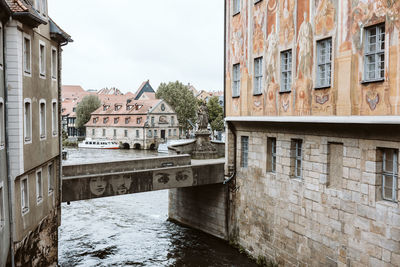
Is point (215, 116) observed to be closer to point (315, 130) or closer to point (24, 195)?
point (315, 130)

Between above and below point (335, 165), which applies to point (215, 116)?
above

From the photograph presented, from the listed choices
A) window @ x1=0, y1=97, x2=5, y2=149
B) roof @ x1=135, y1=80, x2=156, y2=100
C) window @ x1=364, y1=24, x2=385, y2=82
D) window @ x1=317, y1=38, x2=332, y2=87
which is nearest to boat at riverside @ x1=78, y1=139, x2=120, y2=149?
roof @ x1=135, y1=80, x2=156, y2=100

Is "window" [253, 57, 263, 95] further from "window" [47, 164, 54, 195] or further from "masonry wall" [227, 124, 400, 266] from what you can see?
"window" [47, 164, 54, 195]

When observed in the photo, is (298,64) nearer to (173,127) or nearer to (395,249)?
(395,249)

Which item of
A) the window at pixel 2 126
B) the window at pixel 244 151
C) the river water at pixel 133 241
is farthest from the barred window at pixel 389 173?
the window at pixel 2 126

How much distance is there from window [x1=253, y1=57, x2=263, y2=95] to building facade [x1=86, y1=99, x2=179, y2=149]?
53.9 metres

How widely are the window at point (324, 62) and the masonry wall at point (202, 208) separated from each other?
7572mm

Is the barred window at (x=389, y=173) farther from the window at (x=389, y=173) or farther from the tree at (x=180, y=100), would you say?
the tree at (x=180, y=100)

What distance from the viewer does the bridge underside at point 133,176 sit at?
1599 cm

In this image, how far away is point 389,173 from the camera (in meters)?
10.9

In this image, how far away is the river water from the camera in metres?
17.4

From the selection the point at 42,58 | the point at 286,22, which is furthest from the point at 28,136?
the point at 286,22

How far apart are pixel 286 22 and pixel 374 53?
158 inches

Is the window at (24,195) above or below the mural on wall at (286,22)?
below
